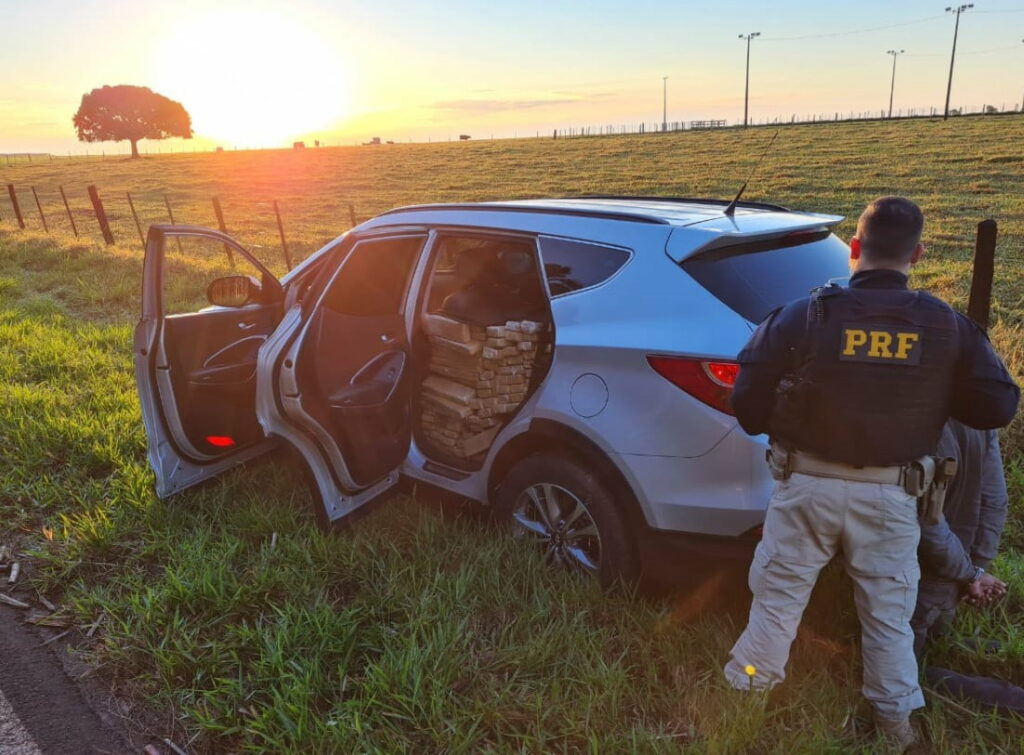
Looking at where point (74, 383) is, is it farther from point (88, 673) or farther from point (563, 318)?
point (563, 318)

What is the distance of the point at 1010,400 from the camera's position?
2066 millimetres

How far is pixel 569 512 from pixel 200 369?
228 cm

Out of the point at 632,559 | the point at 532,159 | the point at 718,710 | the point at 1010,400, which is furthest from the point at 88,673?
the point at 532,159

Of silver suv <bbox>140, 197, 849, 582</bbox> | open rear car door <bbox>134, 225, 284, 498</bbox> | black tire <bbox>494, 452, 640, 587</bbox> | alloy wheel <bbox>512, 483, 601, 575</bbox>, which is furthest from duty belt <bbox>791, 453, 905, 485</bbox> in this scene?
open rear car door <bbox>134, 225, 284, 498</bbox>

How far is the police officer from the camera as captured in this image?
206 centimetres

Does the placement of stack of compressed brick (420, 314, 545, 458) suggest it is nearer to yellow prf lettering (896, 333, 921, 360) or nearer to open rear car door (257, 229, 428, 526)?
open rear car door (257, 229, 428, 526)

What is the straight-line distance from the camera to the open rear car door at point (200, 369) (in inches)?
142

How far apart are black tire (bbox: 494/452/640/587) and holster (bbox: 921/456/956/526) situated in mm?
1036

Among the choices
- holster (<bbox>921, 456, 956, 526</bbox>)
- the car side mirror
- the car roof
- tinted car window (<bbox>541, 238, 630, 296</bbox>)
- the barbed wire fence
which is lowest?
the barbed wire fence

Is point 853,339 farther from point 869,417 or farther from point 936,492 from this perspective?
point 936,492

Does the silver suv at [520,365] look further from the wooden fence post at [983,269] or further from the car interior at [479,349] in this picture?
the wooden fence post at [983,269]

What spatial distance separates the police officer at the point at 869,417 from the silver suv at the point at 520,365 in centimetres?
23

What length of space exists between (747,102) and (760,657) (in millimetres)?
81058

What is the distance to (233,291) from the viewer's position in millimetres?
4062
